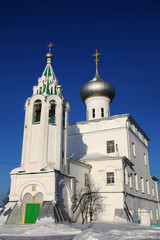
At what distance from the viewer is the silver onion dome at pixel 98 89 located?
27.1m

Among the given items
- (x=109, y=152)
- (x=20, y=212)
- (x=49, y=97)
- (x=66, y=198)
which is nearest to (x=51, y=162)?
(x=66, y=198)

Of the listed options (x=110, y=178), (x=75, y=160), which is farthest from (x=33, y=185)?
(x=110, y=178)

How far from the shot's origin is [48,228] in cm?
1056

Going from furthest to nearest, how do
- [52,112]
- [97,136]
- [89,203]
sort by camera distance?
[97,136] < [52,112] < [89,203]

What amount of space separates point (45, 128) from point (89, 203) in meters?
6.50

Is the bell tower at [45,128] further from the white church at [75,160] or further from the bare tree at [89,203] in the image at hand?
the bare tree at [89,203]

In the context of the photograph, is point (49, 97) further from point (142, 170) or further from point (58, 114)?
point (142, 170)

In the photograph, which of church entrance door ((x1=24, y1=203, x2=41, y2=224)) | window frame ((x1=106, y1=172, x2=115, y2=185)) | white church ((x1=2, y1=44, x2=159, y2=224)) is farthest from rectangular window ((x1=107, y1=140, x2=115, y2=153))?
church entrance door ((x1=24, y1=203, x2=41, y2=224))

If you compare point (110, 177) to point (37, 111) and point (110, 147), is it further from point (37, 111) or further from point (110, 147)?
point (37, 111)

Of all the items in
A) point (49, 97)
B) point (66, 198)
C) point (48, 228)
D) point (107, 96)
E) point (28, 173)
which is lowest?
point (48, 228)

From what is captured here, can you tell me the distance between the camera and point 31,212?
1441cm

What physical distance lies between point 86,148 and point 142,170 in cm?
714

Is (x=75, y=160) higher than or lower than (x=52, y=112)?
lower

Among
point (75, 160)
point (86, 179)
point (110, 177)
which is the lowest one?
point (86, 179)
